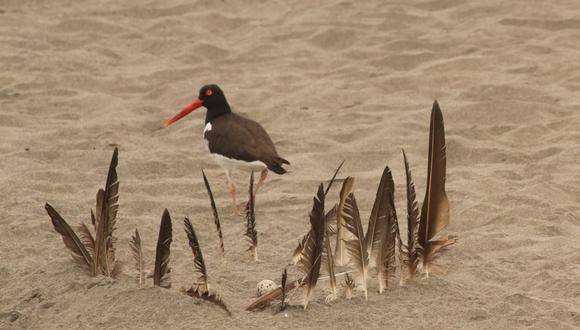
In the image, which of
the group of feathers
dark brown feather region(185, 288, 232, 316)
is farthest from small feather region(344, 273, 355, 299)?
dark brown feather region(185, 288, 232, 316)

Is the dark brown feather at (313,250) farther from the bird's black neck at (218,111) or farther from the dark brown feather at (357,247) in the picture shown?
the bird's black neck at (218,111)

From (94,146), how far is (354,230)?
307cm

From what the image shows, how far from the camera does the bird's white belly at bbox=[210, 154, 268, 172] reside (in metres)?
4.96

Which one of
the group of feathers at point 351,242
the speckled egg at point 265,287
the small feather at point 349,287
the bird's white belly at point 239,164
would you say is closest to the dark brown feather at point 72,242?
the group of feathers at point 351,242

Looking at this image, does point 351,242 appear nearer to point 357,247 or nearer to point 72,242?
point 357,247

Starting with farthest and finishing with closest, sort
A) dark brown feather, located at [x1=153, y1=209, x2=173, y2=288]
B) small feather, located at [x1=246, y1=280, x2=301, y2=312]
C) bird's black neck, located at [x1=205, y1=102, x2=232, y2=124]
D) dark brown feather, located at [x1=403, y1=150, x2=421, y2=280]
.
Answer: bird's black neck, located at [x1=205, y1=102, x2=232, y2=124]
dark brown feather, located at [x1=403, y1=150, x2=421, y2=280]
small feather, located at [x1=246, y1=280, x2=301, y2=312]
dark brown feather, located at [x1=153, y1=209, x2=173, y2=288]

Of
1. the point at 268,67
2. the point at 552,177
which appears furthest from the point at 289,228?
the point at 268,67

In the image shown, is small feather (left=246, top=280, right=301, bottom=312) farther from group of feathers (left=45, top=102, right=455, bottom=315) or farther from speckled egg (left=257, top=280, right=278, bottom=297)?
speckled egg (left=257, top=280, right=278, bottom=297)

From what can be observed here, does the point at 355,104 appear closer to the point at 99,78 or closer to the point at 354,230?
the point at 99,78

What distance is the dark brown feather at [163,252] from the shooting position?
3.15 m

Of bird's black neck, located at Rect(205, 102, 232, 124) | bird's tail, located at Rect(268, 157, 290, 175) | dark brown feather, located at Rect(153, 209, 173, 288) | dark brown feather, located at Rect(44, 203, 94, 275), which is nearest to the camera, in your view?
dark brown feather, located at Rect(153, 209, 173, 288)

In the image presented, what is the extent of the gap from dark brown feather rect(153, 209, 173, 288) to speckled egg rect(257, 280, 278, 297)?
340 mm

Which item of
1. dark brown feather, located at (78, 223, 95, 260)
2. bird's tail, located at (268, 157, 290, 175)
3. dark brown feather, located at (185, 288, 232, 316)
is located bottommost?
dark brown feather, located at (185, 288, 232, 316)

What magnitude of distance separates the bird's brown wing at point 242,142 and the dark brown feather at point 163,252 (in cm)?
163
